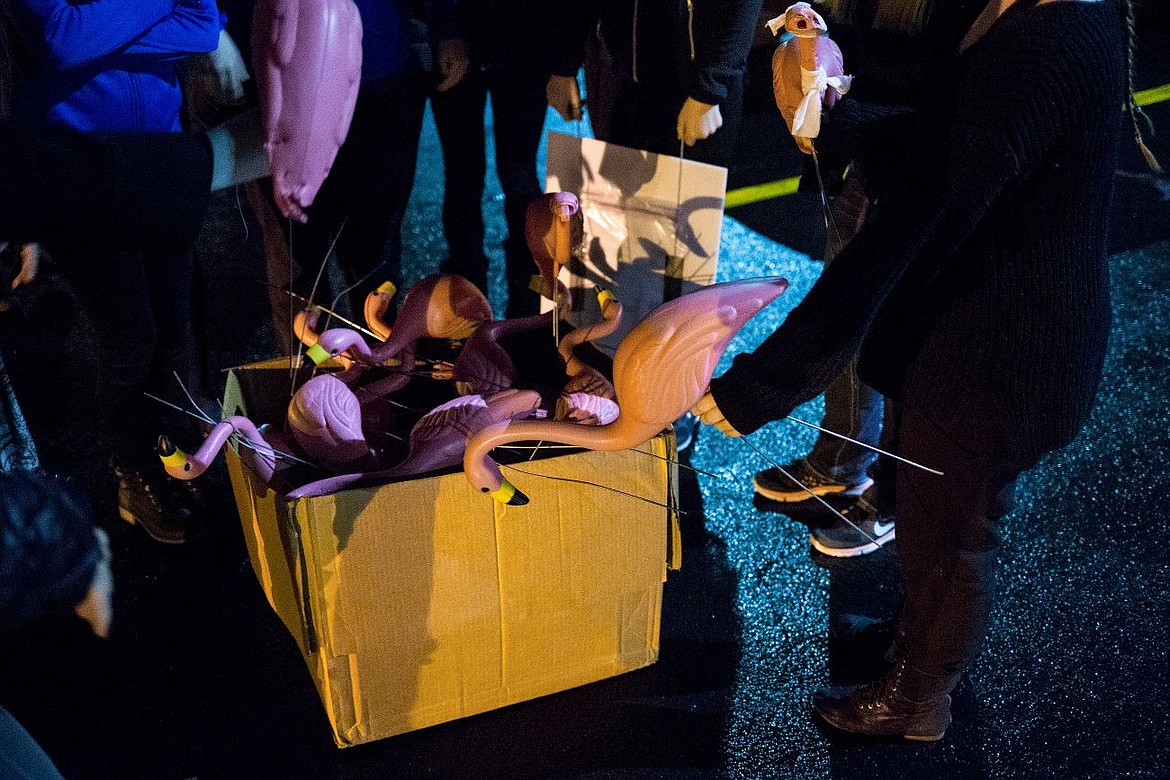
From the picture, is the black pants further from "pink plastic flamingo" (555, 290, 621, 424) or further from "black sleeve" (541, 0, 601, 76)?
"black sleeve" (541, 0, 601, 76)

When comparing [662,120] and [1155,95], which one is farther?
[1155,95]

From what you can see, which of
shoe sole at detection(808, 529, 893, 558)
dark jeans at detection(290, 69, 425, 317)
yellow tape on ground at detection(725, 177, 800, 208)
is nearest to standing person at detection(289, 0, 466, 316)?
dark jeans at detection(290, 69, 425, 317)

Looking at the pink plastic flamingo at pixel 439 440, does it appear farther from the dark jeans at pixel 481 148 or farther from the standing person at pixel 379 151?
the dark jeans at pixel 481 148

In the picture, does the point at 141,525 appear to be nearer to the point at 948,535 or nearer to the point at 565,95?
the point at 565,95

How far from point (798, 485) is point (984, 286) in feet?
2.98

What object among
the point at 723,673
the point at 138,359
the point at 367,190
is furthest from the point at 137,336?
the point at 723,673

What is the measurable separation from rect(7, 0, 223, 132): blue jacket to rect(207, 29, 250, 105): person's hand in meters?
0.03

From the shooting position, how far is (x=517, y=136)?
2.29 metres

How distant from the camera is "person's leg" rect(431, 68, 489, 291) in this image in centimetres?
223

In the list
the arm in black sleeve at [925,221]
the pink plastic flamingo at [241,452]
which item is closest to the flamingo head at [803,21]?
the arm in black sleeve at [925,221]

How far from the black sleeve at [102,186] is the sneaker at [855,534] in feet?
3.96

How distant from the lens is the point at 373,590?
4.36 feet

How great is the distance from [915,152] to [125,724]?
1.38 metres

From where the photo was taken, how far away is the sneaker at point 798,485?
1.93 meters
